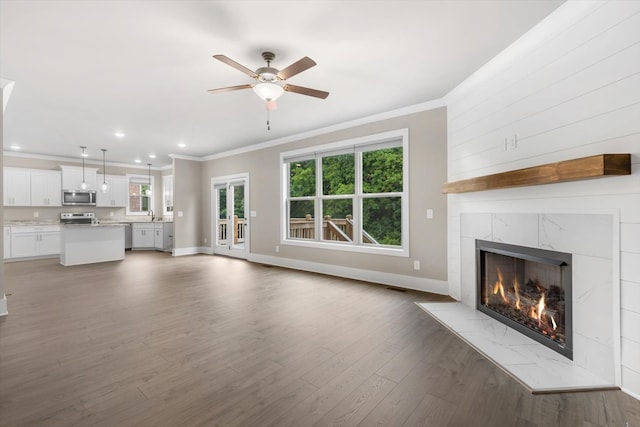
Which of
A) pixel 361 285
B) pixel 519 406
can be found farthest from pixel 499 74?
pixel 361 285

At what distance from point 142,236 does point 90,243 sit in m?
2.34

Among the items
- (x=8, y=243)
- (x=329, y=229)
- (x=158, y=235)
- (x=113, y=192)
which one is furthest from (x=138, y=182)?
(x=329, y=229)

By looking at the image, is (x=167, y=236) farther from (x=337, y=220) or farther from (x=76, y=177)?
(x=337, y=220)

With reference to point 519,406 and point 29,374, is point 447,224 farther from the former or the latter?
point 29,374

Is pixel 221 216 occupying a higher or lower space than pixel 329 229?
higher

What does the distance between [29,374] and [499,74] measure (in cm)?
482

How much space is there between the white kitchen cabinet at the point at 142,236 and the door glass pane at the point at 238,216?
10.2 feet

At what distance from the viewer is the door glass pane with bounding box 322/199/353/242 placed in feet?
18.0

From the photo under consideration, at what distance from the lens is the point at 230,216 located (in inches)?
313

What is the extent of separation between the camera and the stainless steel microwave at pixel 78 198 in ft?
26.7

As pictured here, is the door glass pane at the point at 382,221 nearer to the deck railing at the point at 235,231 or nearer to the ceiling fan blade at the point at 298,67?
the ceiling fan blade at the point at 298,67

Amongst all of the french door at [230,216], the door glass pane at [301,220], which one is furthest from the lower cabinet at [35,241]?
the door glass pane at [301,220]

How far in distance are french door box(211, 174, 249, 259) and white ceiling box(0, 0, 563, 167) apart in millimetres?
2736

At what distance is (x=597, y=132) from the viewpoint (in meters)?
2.10
